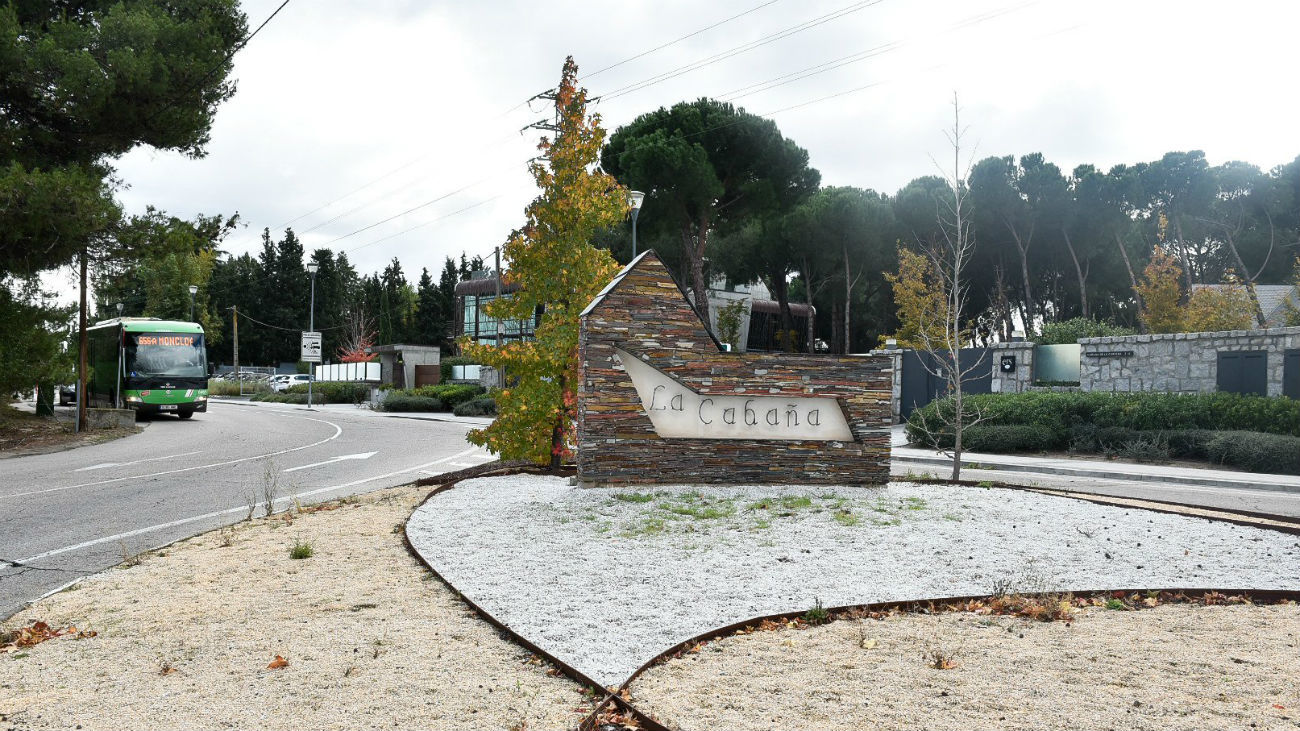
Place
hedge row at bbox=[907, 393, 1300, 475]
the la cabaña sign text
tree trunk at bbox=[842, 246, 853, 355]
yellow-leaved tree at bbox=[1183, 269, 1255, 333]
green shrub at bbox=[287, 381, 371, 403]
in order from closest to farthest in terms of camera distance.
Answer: the la cabaña sign text, hedge row at bbox=[907, 393, 1300, 475], yellow-leaved tree at bbox=[1183, 269, 1255, 333], tree trunk at bbox=[842, 246, 853, 355], green shrub at bbox=[287, 381, 371, 403]

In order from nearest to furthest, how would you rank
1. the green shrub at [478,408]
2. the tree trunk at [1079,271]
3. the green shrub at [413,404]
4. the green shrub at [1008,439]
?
the green shrub at [1008,439] → the green shrub at [478,408] → the green shrub at [413,404] → the tree trunk at [1079,271]

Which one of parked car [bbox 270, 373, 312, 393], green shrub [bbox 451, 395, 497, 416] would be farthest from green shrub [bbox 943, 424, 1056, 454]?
parked car [bbox 270, 373, 312, 393]

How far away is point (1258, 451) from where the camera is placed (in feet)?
48.1

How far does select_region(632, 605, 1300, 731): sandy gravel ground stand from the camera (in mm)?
3578

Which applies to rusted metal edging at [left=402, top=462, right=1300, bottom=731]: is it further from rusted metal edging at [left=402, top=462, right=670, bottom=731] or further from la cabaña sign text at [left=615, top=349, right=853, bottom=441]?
la cabaña sign text at [left=615, top=349, right=853, bottom=441]

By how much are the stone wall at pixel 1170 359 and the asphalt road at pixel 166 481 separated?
15123 mm

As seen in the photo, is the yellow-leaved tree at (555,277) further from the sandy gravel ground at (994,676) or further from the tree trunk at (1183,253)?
the tree trunk at (1183,253)

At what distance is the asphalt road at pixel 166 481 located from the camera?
295 inches

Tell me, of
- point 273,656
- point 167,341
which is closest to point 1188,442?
point 273,656

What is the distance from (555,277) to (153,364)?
76.8 ft

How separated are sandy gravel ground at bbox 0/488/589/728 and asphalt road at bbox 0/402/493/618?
1.24 m

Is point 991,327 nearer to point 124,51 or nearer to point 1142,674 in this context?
point 124,51

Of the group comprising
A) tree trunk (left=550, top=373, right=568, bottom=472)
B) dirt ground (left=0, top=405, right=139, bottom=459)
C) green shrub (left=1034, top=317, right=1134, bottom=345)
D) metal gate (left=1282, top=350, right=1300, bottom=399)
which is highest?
green shrub (left=1034, top=317, right=1134, bottom=345)

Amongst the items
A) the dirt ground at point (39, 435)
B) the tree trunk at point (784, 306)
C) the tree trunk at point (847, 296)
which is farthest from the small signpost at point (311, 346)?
the tree trunk at point (847, 296)
